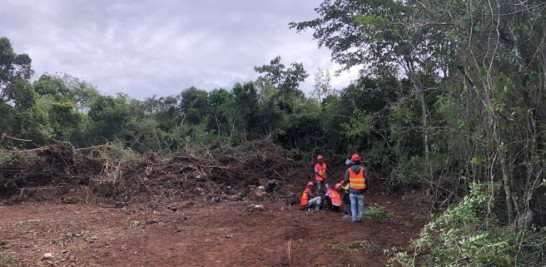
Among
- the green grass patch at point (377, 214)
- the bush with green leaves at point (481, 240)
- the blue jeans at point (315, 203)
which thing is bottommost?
the green grass patch at point (377, 214)

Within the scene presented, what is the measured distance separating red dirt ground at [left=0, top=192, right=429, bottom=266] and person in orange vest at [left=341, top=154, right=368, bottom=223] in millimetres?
301

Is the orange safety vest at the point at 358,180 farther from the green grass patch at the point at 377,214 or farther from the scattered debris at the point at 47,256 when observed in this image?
the scattered debris at the point at 47,256

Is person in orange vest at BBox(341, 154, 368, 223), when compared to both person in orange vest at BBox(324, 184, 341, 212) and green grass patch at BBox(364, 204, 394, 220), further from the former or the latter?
person in orange vest at BBox(324, 184, 341, 212)

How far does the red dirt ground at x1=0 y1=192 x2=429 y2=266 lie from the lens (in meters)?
6.16

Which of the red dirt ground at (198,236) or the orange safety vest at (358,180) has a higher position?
the orange safety vest at (358,180)

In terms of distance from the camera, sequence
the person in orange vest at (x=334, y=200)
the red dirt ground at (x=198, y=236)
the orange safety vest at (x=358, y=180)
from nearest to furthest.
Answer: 1. the red dirt ground at (x=198, y=236)
2. the orange safety vest at (x=358, y=180)
3. the person in orange vest at (x=334, y=200)

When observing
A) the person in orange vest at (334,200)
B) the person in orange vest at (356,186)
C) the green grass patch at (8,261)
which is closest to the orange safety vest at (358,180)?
the person in orange vest at (356,186)

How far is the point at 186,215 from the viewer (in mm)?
9773

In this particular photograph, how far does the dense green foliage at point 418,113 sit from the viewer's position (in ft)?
14.6

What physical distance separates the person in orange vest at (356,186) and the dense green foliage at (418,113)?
1269mm

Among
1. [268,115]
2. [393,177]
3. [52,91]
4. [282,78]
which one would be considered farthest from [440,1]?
[52,91]

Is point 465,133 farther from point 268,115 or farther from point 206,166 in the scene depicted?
point 268,115

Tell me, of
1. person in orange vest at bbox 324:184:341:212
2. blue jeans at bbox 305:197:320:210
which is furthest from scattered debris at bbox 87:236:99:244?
person in orange vest at bbox 324:184:341:212

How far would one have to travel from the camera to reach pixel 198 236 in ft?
24.8
